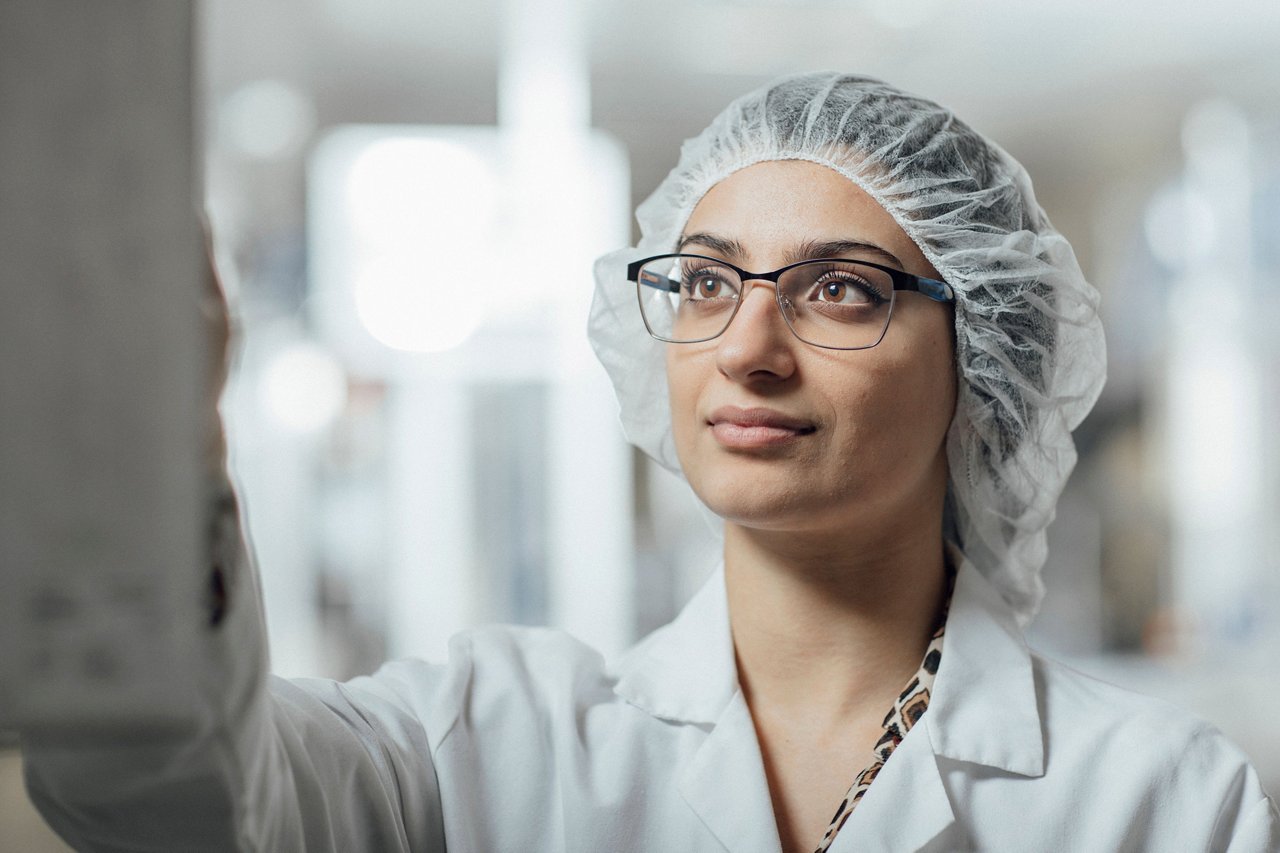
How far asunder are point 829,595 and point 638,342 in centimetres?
40

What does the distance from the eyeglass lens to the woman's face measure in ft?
0.04

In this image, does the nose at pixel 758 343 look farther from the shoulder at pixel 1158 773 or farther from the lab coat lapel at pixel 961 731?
the shoulder at pixel 1158 773

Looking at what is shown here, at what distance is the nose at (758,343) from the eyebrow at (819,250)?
5cm

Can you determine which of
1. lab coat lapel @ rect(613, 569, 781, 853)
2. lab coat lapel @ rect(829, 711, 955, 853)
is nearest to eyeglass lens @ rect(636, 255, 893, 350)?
lab coat lapel @ rect(613, 569, 781, 853)

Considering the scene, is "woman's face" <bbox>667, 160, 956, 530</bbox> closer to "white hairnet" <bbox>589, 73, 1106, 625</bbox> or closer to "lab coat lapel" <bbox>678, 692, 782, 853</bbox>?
"white hairnet" <bbox>589, 73, 1106, 625</bbox>

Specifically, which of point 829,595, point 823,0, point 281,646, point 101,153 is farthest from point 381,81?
point 101,153

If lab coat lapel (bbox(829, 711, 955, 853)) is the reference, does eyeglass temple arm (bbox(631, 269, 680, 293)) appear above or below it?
above

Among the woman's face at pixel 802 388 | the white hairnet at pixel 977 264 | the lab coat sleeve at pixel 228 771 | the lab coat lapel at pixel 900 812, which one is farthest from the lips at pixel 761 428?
the lab coat sleeve at pixel 228 771

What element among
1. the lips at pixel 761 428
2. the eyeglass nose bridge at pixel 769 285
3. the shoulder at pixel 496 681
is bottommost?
the shoulder at pixel 496 681

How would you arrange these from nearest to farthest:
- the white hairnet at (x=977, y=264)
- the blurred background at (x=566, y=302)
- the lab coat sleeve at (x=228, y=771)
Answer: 1. the lab coat sleeve at (x=228, y=771)
2. the white hairnet at (x=977, y=264)
3. the blurred background at (x=566, y=302)

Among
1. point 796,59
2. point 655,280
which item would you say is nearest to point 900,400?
point 655,280

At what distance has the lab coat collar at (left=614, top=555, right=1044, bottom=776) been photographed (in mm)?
1163

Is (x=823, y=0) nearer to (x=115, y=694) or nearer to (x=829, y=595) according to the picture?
(x=829, y=595)

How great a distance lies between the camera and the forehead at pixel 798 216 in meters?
1.15
